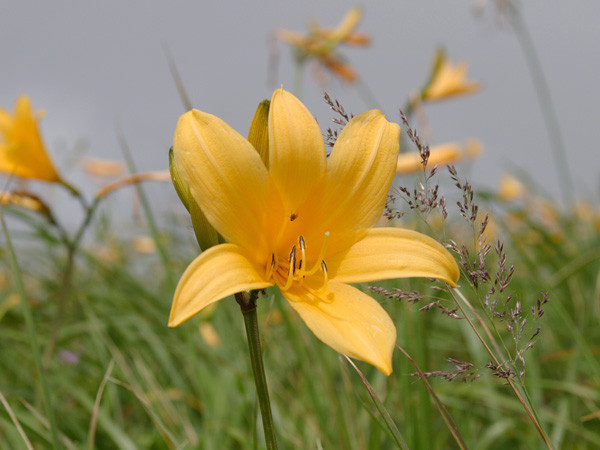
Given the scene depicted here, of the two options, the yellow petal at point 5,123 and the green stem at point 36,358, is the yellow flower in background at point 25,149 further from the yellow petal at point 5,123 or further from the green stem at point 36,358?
the green stem at point 36,358

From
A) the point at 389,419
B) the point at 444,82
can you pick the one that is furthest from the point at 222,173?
the point at 444,82

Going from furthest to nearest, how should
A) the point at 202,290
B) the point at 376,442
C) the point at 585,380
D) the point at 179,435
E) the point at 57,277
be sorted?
the point at 57,277, the point at 585,380, the point at 179,435, the point at 376,442, the point at 202,290

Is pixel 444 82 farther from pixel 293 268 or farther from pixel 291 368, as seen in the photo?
pixel 293 268

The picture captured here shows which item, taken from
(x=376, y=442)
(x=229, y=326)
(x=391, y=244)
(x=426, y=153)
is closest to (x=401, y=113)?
(x=426, y=153)

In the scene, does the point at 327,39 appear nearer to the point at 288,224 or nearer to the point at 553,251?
the point at 553,251

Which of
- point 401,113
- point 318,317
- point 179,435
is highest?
point 401,113


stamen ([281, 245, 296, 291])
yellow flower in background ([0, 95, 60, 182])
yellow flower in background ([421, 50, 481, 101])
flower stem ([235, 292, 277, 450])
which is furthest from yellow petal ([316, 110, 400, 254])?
yellow flower in background ([421, 50, 481, 101])

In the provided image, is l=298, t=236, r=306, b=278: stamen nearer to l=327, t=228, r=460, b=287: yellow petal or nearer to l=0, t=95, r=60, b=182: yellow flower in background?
l=327, t=228, r=460, b=287: yellow petal
